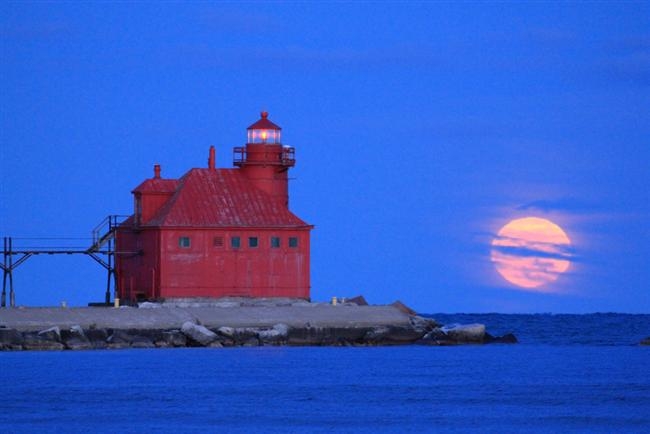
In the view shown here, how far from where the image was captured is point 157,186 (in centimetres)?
6081

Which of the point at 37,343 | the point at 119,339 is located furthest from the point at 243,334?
the point at 37,343

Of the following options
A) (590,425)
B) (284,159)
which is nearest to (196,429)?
(590,425)

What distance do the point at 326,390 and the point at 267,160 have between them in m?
20.9

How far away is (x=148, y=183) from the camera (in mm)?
60875

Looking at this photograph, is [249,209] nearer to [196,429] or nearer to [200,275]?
[200,275]

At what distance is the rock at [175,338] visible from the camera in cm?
5412

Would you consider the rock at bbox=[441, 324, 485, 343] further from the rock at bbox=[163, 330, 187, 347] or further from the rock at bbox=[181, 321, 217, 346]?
the rock at bbox=[163, 330, 187, 347]

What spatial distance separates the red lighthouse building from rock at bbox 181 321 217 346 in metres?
3.53

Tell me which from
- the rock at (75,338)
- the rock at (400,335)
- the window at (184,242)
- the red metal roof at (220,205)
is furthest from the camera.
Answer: the red metal roof at (220,205)

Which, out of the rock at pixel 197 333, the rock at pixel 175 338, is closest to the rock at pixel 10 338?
the rock at pixel 175 338

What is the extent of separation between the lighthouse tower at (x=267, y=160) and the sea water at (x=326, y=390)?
7262 millimetres

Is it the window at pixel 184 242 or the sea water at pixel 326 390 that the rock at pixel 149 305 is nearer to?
the sea water at pixel 326 390

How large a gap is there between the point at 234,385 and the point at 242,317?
1321 cm

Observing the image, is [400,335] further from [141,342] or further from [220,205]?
[141,342]
